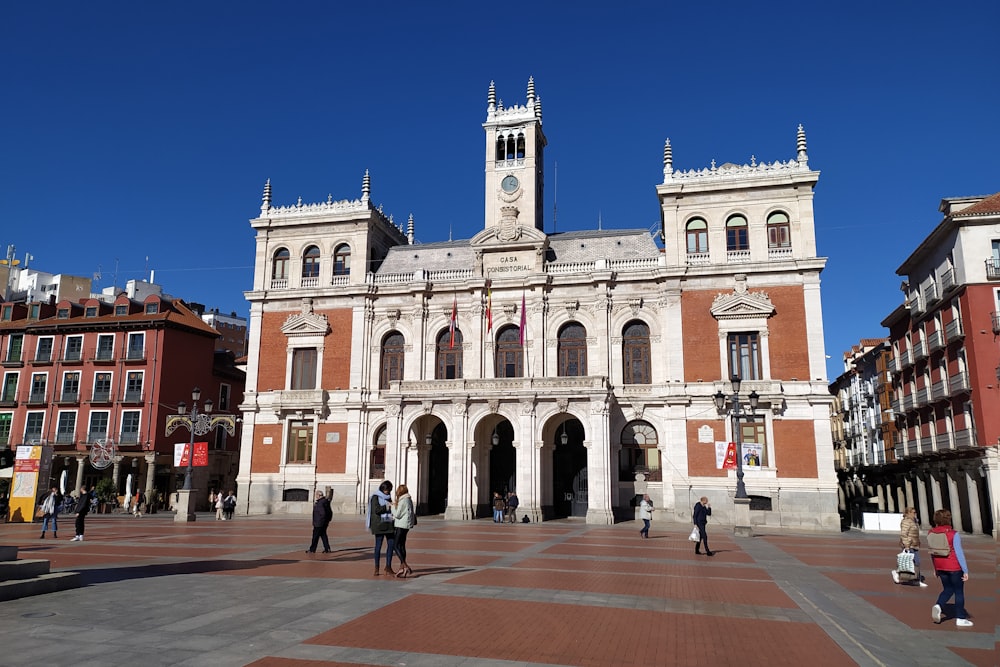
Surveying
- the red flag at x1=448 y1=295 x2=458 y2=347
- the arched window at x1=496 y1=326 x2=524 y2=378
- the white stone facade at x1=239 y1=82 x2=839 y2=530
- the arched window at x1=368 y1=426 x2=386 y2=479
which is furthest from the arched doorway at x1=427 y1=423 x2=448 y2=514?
the arched window at x1=496 y1=326 x2=524 y2=378

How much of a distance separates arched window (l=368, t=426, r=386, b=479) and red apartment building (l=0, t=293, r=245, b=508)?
17.5 metres

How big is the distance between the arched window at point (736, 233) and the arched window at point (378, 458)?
23615 millimetres

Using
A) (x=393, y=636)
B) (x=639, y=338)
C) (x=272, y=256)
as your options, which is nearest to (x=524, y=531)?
(x=639, y=338)

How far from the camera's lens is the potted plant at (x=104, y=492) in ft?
155

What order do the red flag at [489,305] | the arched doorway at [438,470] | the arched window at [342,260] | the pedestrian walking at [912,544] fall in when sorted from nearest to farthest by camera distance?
the pedestrian walking at [912,544] → the red flag at [489,305] → the arched doorway at [438,470] → the arched window at [342,260]

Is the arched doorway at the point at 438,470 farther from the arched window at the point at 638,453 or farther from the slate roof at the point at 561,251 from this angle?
the arched window at the point at 638,453

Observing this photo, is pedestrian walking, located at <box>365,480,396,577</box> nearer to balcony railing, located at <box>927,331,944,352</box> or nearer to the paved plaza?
the paved plaza

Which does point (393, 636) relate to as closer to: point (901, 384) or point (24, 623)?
point (24, 623)

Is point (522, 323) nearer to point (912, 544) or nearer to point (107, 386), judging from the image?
point (912, 544)

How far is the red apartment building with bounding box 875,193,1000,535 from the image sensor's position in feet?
120

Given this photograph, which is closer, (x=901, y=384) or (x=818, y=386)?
(x=818, y=386)

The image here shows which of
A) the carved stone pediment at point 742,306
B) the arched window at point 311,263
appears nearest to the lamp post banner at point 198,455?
the arched window at point 311,263

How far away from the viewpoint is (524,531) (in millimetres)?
31406

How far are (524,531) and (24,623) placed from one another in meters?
22.7
